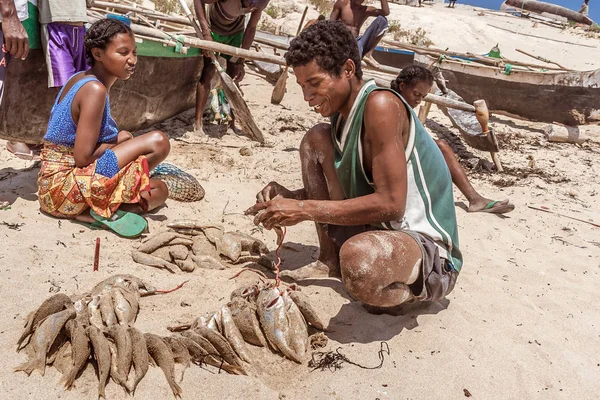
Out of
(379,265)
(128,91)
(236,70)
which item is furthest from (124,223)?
(236,70)

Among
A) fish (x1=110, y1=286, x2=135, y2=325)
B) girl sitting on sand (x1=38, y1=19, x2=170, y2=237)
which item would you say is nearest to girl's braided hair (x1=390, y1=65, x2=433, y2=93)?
girl sitting on sand (x1=38, y1=19, x2=170, y2=237)

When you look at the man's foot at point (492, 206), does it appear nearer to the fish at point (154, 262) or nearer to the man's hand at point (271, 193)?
the man's hand at point (271, 193)

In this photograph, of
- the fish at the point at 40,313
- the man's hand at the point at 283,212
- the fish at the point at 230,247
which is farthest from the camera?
the fish at the point at 230,247

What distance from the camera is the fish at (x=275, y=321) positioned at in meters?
2.04

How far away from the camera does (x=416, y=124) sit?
7.06 feet

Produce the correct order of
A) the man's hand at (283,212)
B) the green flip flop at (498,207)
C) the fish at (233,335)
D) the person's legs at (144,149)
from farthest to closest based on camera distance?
the green flip flop at (498,207)
the person's legs at (144,149)
the man's hand at (283,212)
the fish at (233,335)

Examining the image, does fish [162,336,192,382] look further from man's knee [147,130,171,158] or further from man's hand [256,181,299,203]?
man's knee [147,130,171,158]

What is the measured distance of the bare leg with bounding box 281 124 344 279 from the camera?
2.47 metres

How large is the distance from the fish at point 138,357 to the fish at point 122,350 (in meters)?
0.02

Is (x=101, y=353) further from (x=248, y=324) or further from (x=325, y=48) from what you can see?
(x=325, y=48)

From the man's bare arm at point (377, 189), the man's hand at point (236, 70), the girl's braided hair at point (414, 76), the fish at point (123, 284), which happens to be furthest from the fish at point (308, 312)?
the man's hand at point (236, 70)

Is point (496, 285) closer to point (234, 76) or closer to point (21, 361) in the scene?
point (21, 361)

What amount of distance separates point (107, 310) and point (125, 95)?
2746mm

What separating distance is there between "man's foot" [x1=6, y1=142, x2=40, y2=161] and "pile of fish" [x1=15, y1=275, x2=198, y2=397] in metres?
2.01
